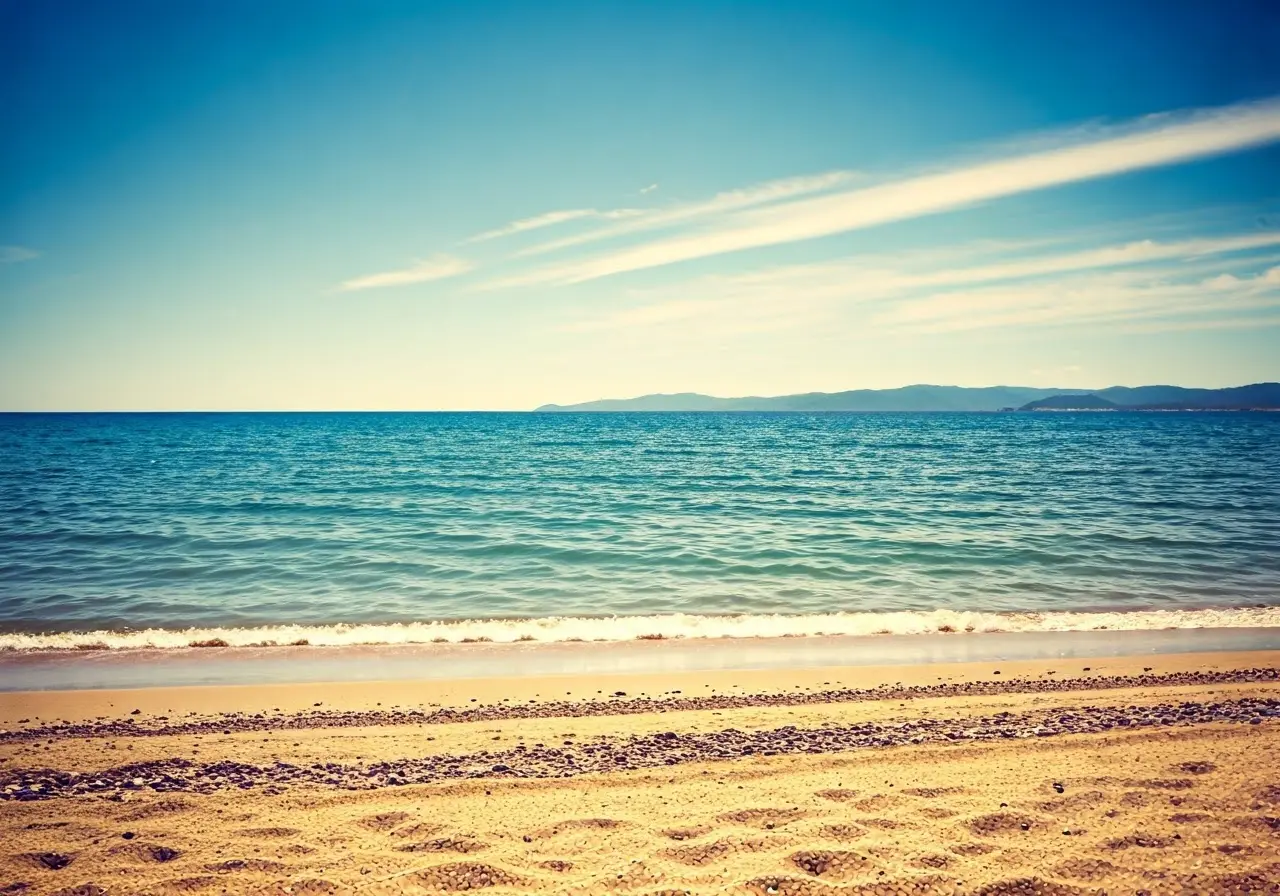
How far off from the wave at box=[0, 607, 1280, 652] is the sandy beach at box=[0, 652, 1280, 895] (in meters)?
2.80

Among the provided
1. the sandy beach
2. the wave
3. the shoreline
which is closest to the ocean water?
the wave

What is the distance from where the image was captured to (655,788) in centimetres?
598

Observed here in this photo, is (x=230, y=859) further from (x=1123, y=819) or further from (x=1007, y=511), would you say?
(x=1007, y=511)

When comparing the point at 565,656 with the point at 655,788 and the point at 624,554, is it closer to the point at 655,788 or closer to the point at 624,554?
the point at 655,788

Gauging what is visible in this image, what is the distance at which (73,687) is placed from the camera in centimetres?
Answer: 966

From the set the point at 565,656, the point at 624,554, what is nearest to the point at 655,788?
the point at 565,656

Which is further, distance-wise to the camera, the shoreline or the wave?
the wave

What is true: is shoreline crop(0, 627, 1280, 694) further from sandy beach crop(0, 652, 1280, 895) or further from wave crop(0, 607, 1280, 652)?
sandy beach crop(0, 652, 1280, 895)

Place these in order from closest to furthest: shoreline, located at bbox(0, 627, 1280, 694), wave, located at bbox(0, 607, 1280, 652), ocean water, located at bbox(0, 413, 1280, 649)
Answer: shoreline, located at bbox(0, 627, 1280, 694) → wave, located at bbox(0, 607, 1280, 652) → ocean water, located at bbox(0, 413, 1280, 649)

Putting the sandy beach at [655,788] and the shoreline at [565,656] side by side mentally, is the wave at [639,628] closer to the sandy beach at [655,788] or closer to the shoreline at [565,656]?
the shoreline at [565,656]

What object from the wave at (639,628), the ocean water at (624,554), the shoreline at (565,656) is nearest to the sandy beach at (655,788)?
the shoreline at (565,656)

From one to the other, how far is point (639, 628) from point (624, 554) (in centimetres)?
615

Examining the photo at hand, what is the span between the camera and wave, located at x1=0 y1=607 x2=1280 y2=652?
1200 centimetres

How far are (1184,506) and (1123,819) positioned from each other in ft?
86.4
